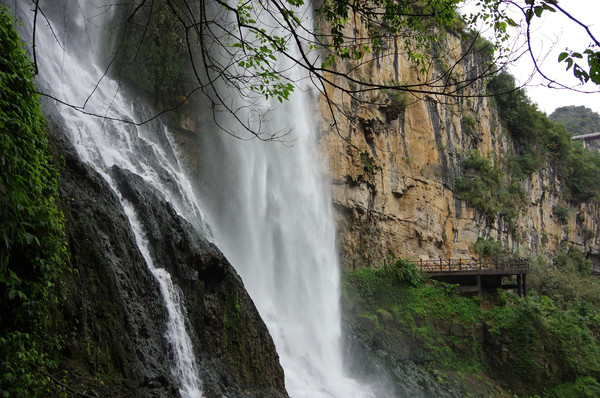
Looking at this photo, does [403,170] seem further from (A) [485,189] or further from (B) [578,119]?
(B) [578,119]

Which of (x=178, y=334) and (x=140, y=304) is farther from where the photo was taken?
(x=178, y=334)

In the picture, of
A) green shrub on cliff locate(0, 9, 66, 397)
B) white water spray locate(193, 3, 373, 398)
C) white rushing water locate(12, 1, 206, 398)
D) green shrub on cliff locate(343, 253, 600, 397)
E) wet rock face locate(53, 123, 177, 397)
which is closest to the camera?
green shrub on cliff locate(0, 9, 66, 397)

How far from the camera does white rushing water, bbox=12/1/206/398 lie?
823cm

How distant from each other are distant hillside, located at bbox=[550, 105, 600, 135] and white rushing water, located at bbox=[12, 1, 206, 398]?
6991cm

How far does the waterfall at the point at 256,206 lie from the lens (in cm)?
1071

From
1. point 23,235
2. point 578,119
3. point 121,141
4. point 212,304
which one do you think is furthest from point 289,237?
point 578,119

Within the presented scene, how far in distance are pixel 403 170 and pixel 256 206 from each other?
29.9ft

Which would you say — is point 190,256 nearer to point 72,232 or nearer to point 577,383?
point 72,232

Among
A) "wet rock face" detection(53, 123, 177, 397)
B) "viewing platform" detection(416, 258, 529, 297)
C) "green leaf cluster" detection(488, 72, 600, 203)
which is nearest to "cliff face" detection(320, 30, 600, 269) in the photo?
"viewing platform" detection(416, 258, 529, 297)

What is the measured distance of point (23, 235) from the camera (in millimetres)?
4285

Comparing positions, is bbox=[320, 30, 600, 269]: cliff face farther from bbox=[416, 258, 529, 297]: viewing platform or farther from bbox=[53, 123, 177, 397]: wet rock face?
bbox=[53, 123, 177, 397]: wet rock face

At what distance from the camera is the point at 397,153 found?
74.3 feet

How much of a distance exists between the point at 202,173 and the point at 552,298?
16933mm

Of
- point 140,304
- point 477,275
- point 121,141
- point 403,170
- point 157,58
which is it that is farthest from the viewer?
point 403,170
